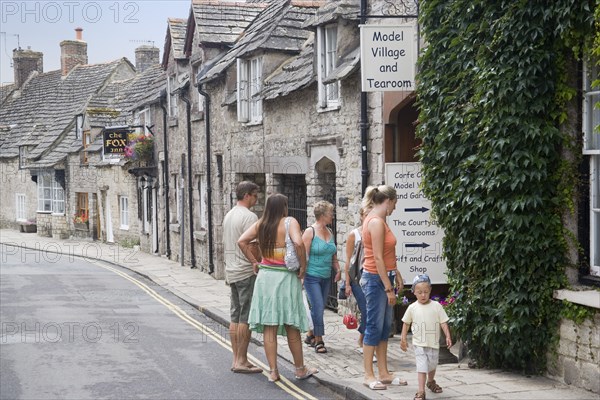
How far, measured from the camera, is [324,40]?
14.4 metres

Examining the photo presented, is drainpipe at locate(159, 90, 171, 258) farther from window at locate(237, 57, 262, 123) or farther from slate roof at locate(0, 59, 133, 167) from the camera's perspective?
slate roof at locate(0, 59, 133, 167)

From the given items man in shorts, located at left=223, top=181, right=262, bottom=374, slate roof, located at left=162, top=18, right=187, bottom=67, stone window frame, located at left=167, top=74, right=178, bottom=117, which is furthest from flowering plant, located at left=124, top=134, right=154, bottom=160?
man in shorts, located at left=223, top=181, right=262, bottom=374

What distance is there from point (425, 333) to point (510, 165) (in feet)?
6.16

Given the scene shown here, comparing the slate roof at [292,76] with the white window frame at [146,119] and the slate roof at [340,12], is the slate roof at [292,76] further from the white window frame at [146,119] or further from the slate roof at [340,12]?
the white window frame at [146,119]

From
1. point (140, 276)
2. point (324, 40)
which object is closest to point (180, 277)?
point (140, 276)

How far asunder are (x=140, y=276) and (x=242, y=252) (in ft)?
46.6

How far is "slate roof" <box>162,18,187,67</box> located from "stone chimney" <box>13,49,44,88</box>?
87.1ft

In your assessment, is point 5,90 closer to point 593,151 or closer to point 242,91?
point 242,91

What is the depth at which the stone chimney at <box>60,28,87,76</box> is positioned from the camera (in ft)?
151

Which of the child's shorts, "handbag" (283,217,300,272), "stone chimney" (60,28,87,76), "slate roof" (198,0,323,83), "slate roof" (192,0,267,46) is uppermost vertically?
"stone chimney" (60,28,87,76)

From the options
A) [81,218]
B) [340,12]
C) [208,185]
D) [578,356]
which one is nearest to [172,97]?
[208,185]

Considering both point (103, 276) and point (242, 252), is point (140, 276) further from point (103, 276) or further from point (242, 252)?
point (242, 252)

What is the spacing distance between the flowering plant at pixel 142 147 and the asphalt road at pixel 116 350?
1079cm

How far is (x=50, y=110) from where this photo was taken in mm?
44688
